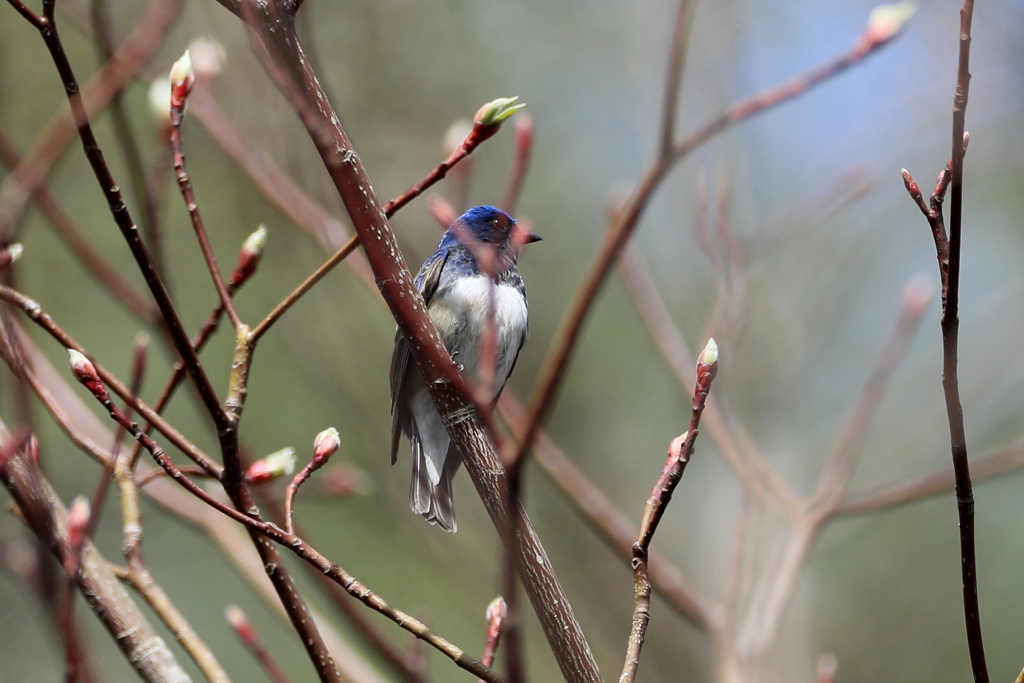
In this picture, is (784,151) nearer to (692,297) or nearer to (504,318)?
(692,297)

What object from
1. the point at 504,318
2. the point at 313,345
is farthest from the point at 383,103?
the point at 504,318

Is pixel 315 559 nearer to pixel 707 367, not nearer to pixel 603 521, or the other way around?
pixel 707 367

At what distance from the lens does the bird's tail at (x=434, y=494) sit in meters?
3.46

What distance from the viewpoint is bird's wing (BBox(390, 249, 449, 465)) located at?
3.47 m

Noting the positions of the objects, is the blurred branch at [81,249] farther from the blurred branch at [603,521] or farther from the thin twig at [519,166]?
the blurred branch at [603,521]

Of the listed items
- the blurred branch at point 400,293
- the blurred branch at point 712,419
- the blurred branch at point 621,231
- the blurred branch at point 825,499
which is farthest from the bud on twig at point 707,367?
the blurred branch at point 712,419

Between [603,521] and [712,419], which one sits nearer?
[603,521]

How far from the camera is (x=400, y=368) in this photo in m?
3.54

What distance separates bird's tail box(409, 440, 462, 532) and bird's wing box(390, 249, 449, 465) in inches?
5.7

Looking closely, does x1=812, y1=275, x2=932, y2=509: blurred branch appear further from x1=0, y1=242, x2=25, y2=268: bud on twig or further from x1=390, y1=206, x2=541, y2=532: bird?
x1=0, y1=242, x2=25, y2=268: bud on twig

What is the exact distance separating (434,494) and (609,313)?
6187mm

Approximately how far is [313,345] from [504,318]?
2.74 meters

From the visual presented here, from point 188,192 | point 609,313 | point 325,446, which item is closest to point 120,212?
point 188,192

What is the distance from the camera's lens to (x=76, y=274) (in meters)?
9.27
